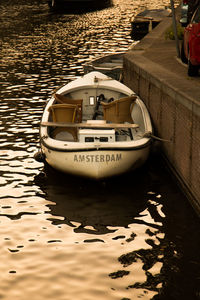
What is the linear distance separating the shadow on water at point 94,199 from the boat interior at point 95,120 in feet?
3.33

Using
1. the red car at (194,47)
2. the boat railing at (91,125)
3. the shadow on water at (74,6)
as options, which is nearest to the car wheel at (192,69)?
the red car at (194,47)

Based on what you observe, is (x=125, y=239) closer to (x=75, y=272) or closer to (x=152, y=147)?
(x=75, y=272)

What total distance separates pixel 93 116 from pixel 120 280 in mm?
7251

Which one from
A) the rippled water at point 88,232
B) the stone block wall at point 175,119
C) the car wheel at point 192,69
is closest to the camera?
the rippled water at point 88,232

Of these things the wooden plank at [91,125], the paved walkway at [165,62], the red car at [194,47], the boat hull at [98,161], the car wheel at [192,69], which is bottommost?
the boat hull at [98,161]

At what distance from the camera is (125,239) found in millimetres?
10789

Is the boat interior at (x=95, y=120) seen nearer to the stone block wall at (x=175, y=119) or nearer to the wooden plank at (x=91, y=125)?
the wooden plank at (x=91, y=125)

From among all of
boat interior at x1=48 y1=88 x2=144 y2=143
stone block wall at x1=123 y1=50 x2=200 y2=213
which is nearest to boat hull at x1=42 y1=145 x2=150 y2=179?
boat interior at x1=48 y1=88 x2=144 y2=143

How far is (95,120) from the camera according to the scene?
47.0 feet

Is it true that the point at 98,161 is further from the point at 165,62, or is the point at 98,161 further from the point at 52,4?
the point at 52,4

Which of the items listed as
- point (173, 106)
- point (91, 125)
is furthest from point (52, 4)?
point (173, 106)

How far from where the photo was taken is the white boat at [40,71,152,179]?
12625 millimetres

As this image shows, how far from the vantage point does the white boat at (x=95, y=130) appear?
12625mm

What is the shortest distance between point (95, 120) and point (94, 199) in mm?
2486
